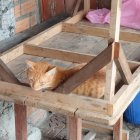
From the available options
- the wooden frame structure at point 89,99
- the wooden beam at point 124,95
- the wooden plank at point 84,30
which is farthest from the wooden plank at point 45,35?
the wooden beam at point 124,95

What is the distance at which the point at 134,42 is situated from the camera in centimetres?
194

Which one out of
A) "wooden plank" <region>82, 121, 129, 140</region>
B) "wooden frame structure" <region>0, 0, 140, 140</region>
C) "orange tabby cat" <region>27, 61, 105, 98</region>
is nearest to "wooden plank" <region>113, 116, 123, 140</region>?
"wooden plank" <region>82, 121, 129, 140</region>

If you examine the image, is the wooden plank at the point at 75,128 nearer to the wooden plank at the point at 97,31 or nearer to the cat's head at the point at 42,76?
the cat's head at the point at 42,76

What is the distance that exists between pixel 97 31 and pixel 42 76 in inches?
33.1

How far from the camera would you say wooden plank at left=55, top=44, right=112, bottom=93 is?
1.17 m

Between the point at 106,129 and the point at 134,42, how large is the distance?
1.79ft

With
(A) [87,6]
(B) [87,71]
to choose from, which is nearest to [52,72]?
(B) [87,71]

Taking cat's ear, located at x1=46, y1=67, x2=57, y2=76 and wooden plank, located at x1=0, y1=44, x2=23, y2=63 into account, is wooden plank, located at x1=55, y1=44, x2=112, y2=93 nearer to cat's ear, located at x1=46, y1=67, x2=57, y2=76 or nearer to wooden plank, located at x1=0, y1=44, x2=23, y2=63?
cat's ear, located at x1=46, y1=67, x2=57, y2=76

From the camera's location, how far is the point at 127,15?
2.21 meters

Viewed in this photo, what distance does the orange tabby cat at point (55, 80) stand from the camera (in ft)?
4.22

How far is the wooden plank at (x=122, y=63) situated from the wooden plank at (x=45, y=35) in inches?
27.6

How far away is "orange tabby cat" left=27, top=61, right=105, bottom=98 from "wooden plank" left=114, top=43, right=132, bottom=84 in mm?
89

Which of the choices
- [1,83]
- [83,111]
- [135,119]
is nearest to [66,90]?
[83,111]

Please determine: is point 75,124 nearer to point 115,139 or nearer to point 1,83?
point 1,83
